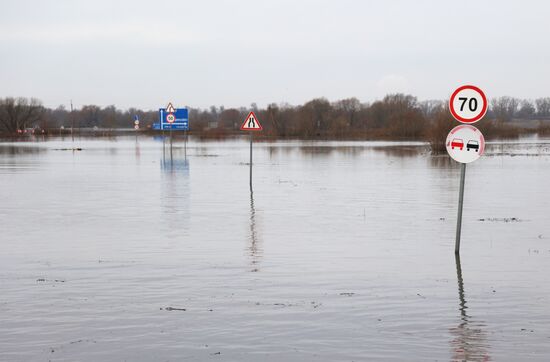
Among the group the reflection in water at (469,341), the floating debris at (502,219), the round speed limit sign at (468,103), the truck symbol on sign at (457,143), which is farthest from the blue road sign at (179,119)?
the reflection in water at (469,341)

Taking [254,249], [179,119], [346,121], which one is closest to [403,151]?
[179,119]

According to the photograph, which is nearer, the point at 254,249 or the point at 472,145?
the point at 472,145

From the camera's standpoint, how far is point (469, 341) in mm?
7043

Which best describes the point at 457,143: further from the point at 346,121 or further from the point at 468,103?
the point at 346,121

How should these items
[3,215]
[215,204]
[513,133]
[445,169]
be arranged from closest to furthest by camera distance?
[3,215] < [215,204] < [445,169] < [513,133]

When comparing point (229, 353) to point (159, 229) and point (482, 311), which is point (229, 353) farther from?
point (159, 229)

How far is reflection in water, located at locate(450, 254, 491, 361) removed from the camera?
6.57 meters

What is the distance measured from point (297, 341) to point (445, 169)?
95.8ft

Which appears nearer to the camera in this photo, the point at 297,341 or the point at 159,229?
the point at 297,341

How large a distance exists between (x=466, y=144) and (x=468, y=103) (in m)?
0.62

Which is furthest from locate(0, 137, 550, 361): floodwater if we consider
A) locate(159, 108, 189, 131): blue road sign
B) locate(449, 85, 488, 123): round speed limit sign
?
locate(159, 108, 189, 131): blue road sign

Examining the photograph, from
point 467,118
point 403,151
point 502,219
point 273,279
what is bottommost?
point 403,151

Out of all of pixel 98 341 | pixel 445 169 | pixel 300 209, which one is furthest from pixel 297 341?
pixel 445 169

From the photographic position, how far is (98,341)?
7.12 meters
